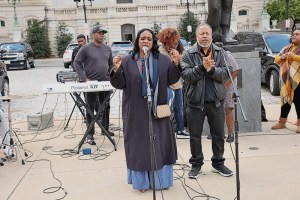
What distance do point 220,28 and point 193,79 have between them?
10.7 ft

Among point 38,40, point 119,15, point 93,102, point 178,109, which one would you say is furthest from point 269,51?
point 119,15

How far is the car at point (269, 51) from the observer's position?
37.4ft

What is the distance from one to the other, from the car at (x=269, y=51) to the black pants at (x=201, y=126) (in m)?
6.78

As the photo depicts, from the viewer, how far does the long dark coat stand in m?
4.50

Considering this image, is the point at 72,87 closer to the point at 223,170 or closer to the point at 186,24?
the point at 223,170

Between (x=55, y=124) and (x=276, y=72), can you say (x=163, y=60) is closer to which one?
(x=55, y=124)

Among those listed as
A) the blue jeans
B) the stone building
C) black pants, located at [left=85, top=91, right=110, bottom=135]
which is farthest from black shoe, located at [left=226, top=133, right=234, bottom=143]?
the stone building

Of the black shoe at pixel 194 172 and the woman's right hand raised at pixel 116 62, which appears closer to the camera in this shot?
the woman's right hand raised at pixel 116 62

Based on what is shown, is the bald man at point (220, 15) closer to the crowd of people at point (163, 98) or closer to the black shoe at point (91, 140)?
the crowd of people at point (163, 98)

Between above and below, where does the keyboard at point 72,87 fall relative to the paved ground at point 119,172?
above

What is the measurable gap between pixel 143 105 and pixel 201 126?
895 millimetres

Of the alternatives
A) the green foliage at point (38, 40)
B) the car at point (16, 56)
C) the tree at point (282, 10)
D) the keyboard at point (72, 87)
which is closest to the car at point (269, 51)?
the keyboard at point (72, 87)

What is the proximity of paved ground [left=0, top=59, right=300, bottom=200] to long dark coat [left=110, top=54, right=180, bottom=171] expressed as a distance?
436 mm

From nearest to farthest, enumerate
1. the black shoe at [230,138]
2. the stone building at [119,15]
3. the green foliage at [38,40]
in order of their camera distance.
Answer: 1. the black shoe at [230,138]
2. the green foliage at [38,40]
3. the stone building at [119,15]
